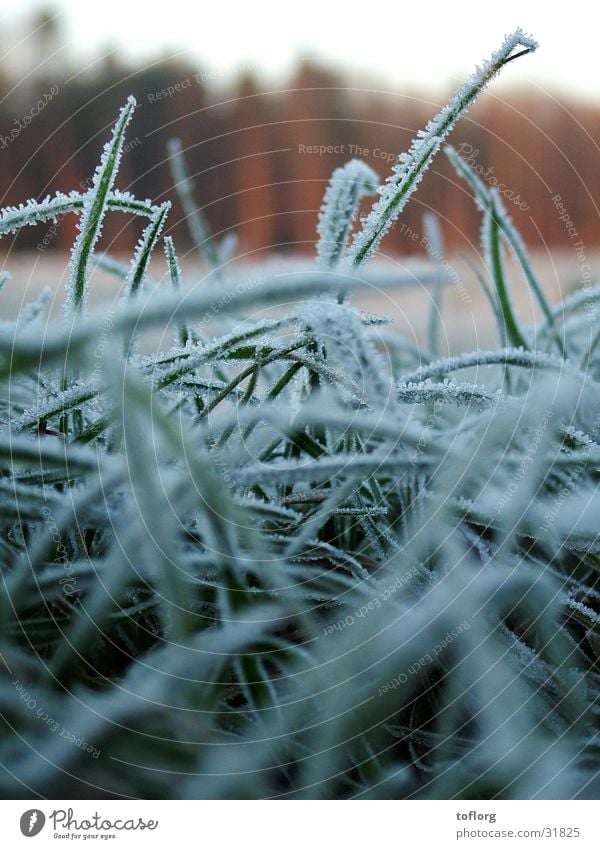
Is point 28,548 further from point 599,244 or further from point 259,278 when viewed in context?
point 599,244

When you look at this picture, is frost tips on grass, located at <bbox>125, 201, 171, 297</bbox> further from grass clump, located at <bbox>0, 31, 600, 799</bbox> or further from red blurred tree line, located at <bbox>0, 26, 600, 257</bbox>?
red blurred tree line, located at <bbox>0, 26, 600, 257</bbox>

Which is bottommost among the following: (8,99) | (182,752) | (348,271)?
(182,752)

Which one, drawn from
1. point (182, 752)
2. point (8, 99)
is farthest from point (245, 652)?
point (8, 99)

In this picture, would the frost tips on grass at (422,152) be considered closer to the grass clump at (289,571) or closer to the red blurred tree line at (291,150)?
the grass clump at (289,571)
